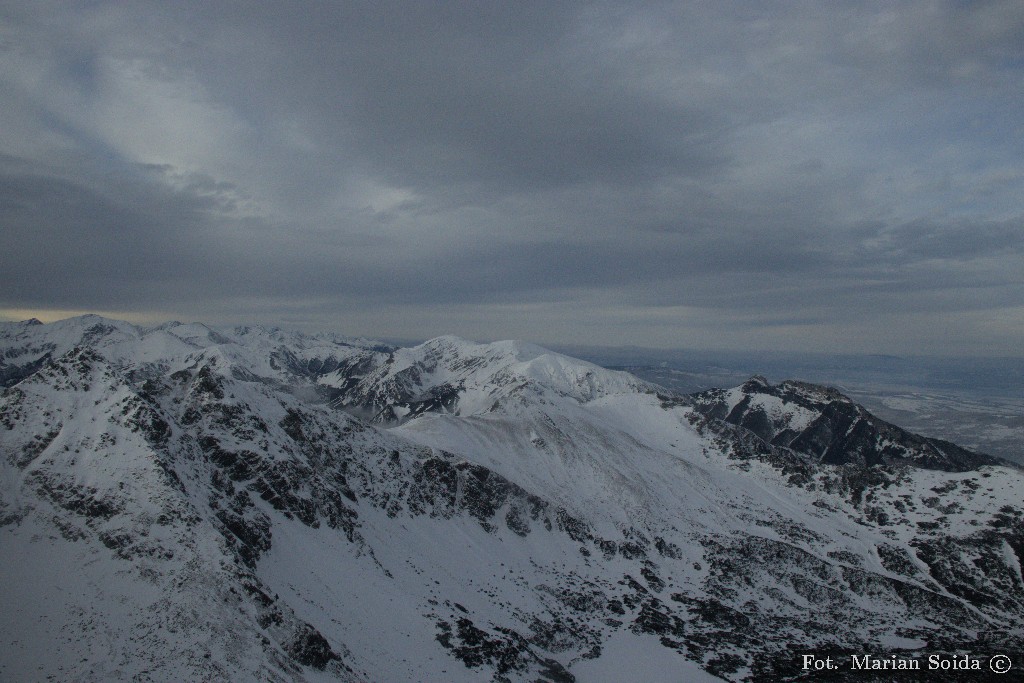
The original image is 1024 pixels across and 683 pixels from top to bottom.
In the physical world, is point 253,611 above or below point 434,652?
above

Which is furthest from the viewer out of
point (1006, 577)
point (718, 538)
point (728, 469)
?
point (728, 469)

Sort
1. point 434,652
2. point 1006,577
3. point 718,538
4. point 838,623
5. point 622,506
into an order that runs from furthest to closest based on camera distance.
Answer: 1. point 622,506
2. point 718,538
3. point 1006,577
4. point 838,623
5. point 434,652

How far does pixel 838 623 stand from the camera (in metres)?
99.4

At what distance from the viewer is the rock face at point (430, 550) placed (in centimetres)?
5425

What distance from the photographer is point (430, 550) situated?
9388 cm

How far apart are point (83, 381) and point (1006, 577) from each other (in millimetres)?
184250

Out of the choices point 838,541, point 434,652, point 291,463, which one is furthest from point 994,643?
point 291,463

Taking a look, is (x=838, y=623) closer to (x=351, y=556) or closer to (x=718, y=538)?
(x=718, y=538)

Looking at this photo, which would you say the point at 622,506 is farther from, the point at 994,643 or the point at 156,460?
the point at 156,460

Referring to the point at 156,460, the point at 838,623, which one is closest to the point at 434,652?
the point at 156,460

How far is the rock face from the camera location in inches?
2136

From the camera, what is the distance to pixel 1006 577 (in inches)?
A: 4390

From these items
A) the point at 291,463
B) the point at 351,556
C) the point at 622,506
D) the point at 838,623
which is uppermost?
the point at 291,463

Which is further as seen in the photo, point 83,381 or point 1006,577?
point 1006,577
